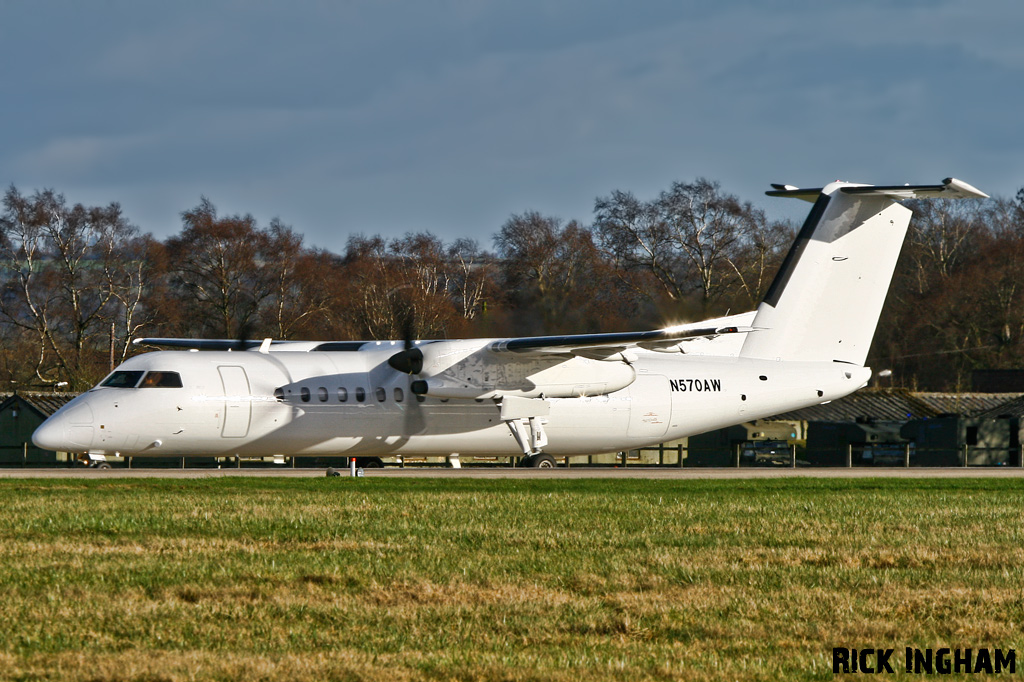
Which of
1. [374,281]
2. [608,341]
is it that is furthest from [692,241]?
[608,341]

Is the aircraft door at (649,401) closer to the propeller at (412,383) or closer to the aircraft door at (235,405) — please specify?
the propeller at (412,383)

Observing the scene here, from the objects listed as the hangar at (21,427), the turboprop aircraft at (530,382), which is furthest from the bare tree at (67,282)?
the turboprop aircraft at (530,382)

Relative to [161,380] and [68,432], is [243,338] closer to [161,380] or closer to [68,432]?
[161,380]

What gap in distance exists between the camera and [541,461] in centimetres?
3006

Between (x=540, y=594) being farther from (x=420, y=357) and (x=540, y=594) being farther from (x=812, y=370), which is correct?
(x=812, y=370)

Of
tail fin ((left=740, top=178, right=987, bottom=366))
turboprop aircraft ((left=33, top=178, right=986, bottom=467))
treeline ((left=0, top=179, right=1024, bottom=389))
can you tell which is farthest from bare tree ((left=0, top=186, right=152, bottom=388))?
tail fin ((left=740, top=178, right=987, bottom=366))

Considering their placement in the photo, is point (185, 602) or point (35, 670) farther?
point (185, 602)

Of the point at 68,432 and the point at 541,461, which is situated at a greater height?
the point at 68,432

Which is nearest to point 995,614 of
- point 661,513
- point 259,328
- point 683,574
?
point 683,574

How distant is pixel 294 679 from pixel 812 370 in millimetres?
26774

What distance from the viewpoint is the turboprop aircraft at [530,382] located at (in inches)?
1004

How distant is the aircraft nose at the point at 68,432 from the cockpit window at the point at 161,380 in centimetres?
132

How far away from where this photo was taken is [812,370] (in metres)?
31.3

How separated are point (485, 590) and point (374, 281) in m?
54.8
